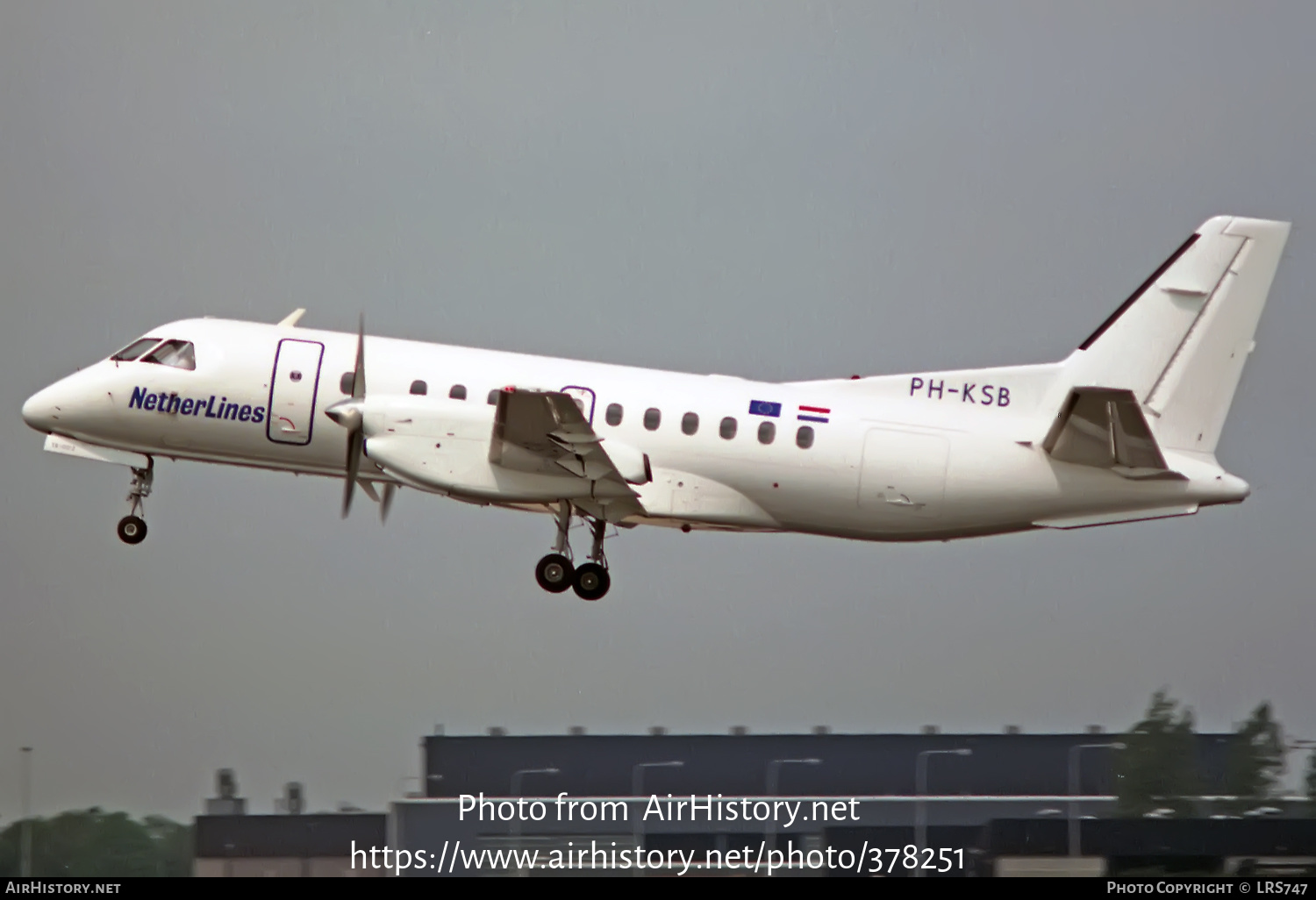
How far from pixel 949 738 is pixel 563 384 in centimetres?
1710

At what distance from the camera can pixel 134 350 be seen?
27.7m

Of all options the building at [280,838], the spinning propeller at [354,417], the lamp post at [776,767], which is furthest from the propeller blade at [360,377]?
the lamp post at [776,767]

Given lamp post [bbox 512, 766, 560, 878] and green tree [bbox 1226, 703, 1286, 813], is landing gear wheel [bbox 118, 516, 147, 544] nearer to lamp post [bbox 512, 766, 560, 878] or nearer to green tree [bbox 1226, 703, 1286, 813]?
lamp post [bbox 512, 766, 560, 878]

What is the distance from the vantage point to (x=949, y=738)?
40.0 metres

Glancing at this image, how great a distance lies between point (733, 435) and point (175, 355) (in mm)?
8038

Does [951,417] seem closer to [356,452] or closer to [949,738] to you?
[356,452]

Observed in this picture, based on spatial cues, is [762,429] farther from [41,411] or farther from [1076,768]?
[1076,768]

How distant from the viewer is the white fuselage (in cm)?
2544

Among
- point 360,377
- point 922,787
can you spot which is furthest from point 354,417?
point 922,787

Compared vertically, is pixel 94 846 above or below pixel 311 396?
below

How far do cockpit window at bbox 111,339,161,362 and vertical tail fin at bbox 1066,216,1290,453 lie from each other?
13.3 m

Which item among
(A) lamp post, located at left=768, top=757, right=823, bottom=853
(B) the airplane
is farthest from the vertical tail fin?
(A) lamp post, located at left=768, top=757, right=823, bottom=853

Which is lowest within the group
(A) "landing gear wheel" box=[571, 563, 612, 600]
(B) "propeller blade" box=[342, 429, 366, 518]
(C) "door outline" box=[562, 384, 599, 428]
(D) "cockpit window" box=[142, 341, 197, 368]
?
(A) "landing gear wheel" box=[571, 563, 612, 600]
